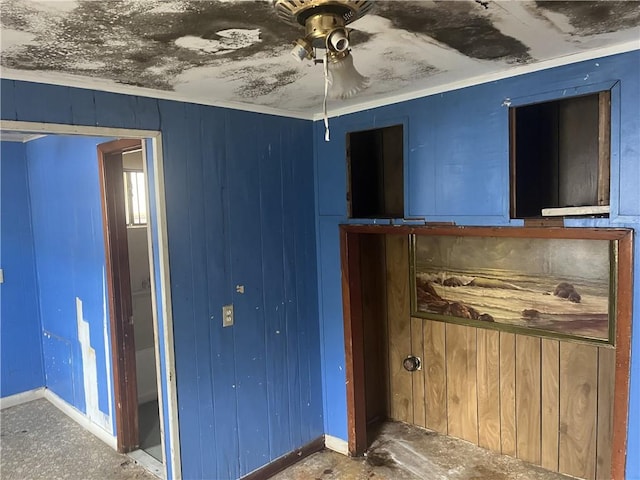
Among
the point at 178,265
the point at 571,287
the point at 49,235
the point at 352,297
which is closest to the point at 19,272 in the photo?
the point at 49,235

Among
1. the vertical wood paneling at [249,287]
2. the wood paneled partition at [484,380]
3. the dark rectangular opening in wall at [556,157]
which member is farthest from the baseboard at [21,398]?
the dark rectangular opening in wall at [556,157]

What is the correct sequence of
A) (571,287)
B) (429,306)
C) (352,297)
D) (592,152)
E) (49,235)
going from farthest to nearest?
(49,235), (429,306), (352,297), (571,287), (592,152)

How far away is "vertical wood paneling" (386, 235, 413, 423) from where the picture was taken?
3.35 m

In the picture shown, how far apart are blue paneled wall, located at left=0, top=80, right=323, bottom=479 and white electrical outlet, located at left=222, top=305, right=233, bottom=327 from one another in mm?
31

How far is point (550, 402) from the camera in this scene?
2.77 m

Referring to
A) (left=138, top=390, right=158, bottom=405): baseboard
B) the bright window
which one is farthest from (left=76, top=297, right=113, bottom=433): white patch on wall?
the bright window

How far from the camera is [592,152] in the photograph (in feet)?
7.76

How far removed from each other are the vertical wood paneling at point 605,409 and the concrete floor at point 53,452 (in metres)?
2.58

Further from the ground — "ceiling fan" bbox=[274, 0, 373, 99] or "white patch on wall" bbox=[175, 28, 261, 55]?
"white patch on wall" bbox=[175, 28, 261, 55]

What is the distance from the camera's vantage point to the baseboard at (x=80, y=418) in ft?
10.7

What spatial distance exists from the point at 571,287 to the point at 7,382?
422 centimetres

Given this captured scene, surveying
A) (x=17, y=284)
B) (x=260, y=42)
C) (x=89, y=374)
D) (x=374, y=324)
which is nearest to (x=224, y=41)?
(x=260, y=42)

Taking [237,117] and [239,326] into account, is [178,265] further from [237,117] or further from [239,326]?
[237,117]

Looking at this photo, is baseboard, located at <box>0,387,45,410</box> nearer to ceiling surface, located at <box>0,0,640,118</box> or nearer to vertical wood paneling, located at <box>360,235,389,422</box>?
vertical wood paneling, located at <box>360,235,389,422</box>
